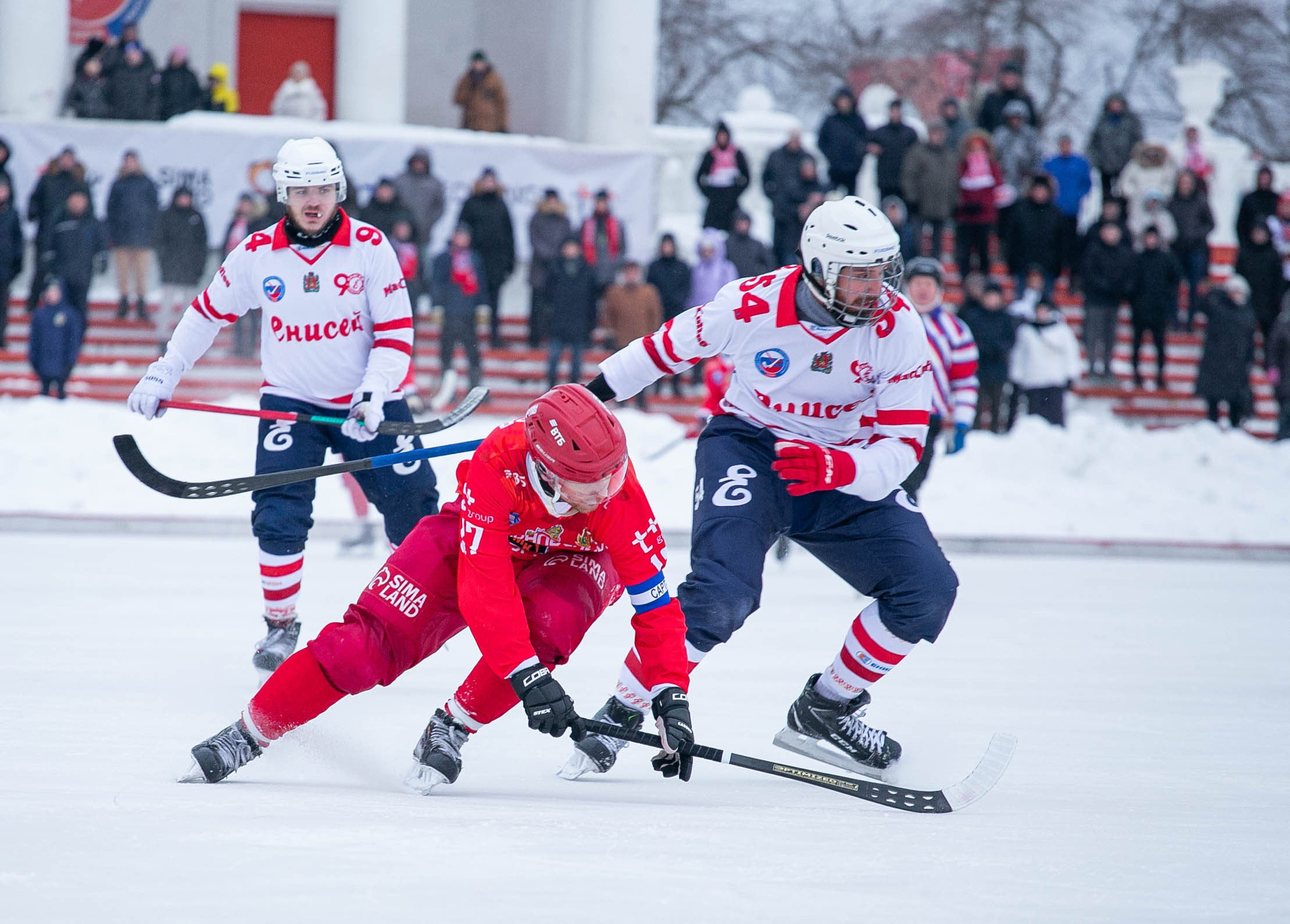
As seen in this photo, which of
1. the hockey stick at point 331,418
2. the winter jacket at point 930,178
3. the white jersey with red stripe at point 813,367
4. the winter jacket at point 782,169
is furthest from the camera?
Result: the winter jacket at point 930,178

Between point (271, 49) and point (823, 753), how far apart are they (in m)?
17.8

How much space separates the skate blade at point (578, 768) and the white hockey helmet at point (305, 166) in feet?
7.73

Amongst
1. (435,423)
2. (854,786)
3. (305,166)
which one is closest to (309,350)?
(435,423)

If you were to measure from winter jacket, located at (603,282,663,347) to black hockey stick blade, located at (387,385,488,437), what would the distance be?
7.82 metres

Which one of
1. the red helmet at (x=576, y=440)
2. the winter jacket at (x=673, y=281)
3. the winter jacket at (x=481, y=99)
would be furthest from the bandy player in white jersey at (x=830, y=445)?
the winter jacket at (x=481, y=99)

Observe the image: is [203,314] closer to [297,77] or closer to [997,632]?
[997,632]

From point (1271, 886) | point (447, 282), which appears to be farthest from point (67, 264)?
point (1271, 886)

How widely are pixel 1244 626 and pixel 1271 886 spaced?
14.9 ft

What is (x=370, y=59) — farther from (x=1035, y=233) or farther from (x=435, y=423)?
(x=435, y=423)

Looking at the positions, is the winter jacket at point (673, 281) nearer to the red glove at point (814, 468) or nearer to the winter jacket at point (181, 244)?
the winter jacket at point (181, 244)

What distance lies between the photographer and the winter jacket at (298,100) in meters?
17.2

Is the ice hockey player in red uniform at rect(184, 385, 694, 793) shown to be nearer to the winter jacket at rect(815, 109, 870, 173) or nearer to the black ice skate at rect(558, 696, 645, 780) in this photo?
the black ice skate at rect(558, 696, 645, 780)

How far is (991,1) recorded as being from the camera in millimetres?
30719

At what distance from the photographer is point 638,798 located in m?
3.84
